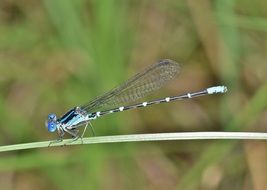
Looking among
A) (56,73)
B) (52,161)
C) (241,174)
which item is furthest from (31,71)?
(241,174)

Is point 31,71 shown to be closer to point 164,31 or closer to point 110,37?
point 110,37

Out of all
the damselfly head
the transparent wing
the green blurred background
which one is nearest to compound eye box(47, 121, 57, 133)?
the damselfly head

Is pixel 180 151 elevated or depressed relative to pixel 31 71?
depressed

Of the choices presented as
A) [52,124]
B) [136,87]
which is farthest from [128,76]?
[52,124]

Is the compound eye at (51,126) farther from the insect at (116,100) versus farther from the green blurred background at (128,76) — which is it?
the green blurred background at (128,76)

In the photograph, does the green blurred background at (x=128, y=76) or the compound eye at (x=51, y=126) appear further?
the green blurred background at (x=128, y=76)

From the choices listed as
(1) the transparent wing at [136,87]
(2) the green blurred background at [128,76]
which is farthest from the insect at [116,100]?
(2) the green blurred background at [128,76]

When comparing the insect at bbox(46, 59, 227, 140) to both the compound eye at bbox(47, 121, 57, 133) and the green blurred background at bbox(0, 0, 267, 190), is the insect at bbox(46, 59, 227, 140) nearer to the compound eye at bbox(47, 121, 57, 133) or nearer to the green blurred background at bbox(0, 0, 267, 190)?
the compound eye at bbox(47, 121, 57, 133)
